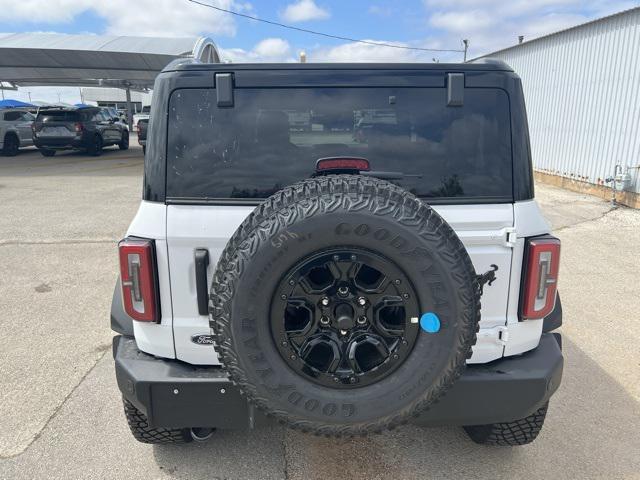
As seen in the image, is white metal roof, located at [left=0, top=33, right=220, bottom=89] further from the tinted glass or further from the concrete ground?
the concrete ground

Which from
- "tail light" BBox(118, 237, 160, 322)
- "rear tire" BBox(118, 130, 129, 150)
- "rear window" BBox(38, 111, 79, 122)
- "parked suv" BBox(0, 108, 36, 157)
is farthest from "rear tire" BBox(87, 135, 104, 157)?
"tail light" BBox(118, 237, 160, 322)

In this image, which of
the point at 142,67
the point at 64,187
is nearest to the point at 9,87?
the point at 142,67

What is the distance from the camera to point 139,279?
2.03 metres

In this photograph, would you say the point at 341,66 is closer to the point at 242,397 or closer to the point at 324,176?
the point at 324,176

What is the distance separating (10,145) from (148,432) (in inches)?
844

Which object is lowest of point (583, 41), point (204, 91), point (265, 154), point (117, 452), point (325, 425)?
point (117, 452)

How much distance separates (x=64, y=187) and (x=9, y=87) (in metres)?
30.1

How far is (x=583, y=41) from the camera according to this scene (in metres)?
10.9

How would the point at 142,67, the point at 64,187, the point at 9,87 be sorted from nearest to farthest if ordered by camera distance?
the point at 64,187
the point at 142,67
the point at 9,87

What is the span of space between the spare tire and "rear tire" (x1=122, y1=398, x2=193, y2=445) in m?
0.92

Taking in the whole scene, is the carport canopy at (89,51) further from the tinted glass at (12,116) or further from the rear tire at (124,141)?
the rear tire at (124,141)

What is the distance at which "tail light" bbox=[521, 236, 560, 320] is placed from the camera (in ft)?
6.63

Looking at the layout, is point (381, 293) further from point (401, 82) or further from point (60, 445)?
point (60, 445)

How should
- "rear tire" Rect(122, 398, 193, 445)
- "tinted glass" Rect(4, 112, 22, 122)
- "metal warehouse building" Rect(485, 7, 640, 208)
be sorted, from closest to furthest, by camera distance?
"rear tire" Rect(122, 398, 193, 445), "metal warehouse building" Rect(485, 7, 640, 208), "tinted glass" Rect(4, 112, 22, 122)
